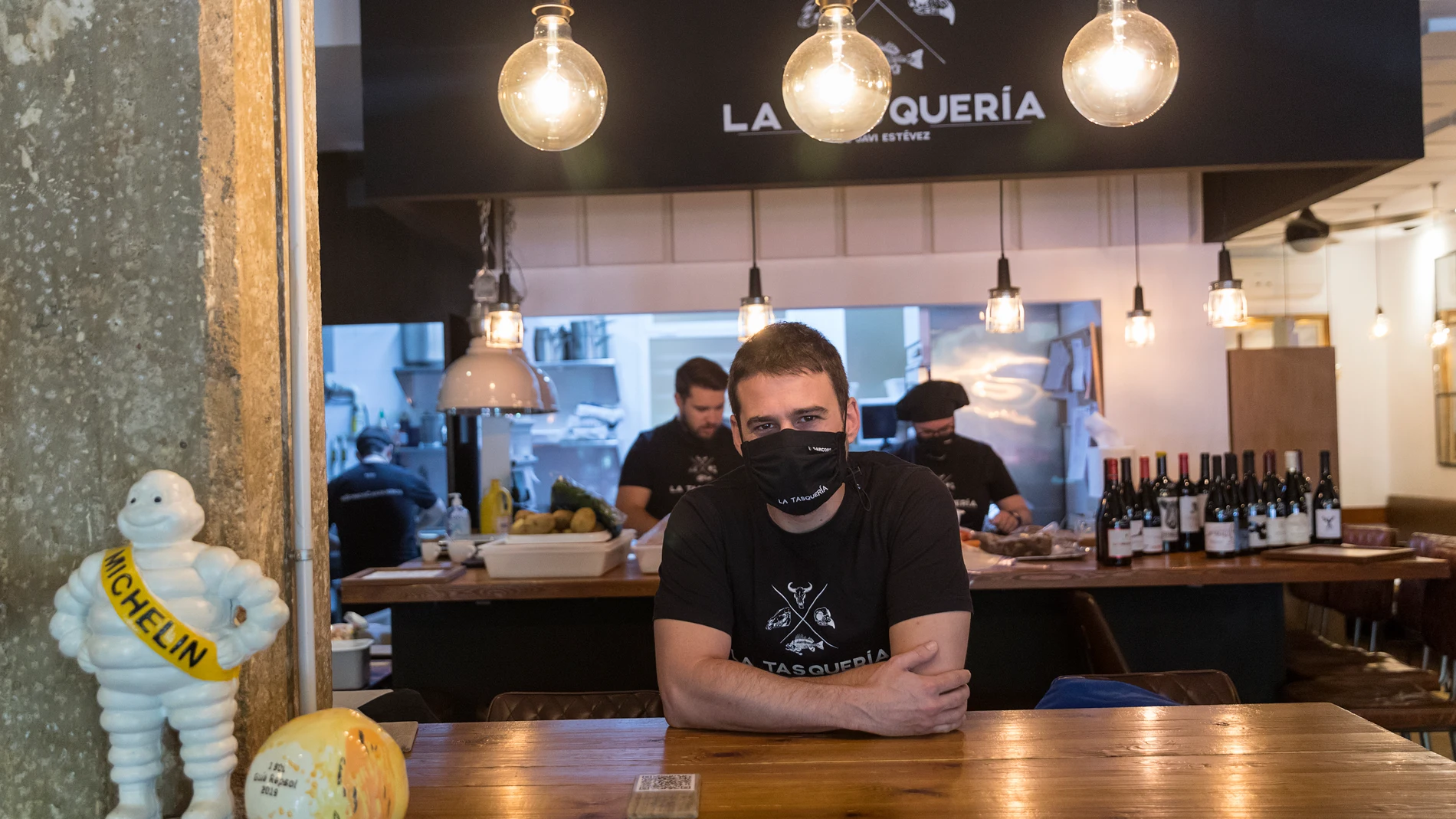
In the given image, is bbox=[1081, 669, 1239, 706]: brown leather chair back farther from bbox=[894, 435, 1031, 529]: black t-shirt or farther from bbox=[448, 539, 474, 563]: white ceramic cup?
bbox=[448, 539, 474, 563]: white ceramic cup

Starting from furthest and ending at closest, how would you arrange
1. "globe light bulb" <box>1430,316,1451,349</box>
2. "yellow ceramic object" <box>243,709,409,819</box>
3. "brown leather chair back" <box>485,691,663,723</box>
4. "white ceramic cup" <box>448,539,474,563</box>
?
1. "globe light bulb" <box>1430,316,1451,349</box>
2. "white ceramic cup" <box>448,539,474,563</box>
3. "brown leather chair back" <box>485,691,663,723</box>
4. "yellow ceramic object" <box>243,709,409,819</box>

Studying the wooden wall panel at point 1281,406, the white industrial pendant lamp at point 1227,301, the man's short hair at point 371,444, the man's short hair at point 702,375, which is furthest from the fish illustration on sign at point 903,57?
the man's short hair at point 371,444

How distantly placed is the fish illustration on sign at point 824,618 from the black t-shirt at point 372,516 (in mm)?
3956

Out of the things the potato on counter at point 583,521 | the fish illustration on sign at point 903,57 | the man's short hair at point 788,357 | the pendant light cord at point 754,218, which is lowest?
the potato on counter at point 583,521

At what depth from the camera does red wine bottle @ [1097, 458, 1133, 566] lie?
11.8 ft

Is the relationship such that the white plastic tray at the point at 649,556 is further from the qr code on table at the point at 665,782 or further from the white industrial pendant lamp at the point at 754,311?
the qr code on table at the point at 665,782

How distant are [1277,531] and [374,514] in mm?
4126

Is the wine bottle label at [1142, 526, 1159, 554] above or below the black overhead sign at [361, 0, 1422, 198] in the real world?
below

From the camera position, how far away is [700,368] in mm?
4766

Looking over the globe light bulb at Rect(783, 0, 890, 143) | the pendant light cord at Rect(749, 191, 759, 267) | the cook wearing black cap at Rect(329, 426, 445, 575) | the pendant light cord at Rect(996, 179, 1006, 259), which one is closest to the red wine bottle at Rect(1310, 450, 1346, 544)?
the pendant light cord at Rect(996, 179, 1006, 259)

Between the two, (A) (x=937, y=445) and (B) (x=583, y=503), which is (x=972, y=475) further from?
(B) (x=583, y=503)

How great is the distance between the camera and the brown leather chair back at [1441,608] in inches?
147

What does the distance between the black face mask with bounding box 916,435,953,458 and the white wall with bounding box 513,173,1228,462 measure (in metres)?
1.15

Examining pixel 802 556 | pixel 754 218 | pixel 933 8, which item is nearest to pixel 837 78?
pixel 802 556
